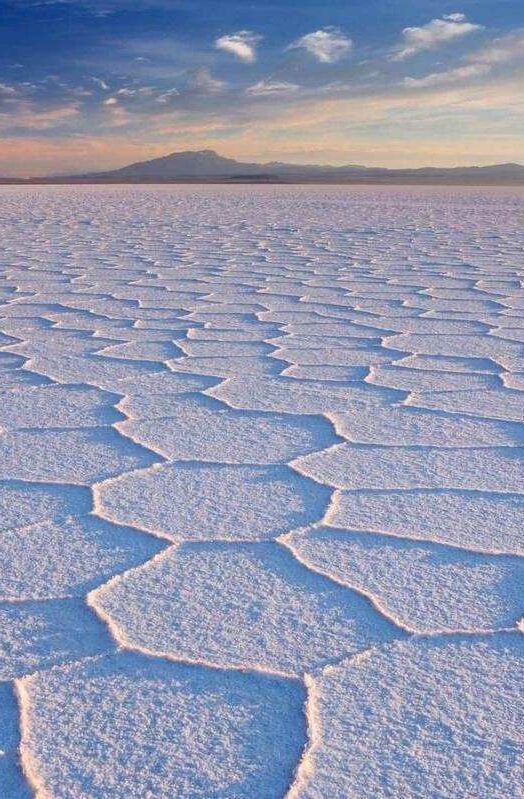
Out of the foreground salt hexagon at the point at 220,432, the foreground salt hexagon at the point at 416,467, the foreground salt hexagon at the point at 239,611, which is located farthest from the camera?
the foreground salt hexagon at the point at 220,432

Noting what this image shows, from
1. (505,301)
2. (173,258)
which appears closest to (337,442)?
(505,301)

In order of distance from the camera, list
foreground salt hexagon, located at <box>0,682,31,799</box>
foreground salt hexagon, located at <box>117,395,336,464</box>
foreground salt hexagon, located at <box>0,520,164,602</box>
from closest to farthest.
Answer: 1. foreground salt hexagon, located at <box>0,682,31,799</box>
2. foreground salt hexagon, located at <box>0,520,164,602</box>
3. foreground salt hexagon, located at <box>117,395,336,464</box>

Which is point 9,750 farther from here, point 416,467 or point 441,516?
point 416,467

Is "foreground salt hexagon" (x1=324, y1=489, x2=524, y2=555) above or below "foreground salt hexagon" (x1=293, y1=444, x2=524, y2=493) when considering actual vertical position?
above

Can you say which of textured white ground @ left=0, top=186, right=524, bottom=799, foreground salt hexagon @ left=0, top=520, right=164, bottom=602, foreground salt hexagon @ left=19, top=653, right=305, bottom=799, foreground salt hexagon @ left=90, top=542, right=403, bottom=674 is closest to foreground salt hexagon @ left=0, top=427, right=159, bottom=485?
textured white ground @ left=0, top=186, right=524, bottom=799

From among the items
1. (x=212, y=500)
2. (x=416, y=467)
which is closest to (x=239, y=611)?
(x=212, y=500)

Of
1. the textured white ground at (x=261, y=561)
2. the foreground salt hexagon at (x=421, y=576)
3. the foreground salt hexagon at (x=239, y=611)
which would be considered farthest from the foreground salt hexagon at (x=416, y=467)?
the foreground salt hexagon at (x=239, y=611)

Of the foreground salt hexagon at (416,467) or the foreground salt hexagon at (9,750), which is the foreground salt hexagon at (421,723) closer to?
the foreground salt hexagon at (9,750)

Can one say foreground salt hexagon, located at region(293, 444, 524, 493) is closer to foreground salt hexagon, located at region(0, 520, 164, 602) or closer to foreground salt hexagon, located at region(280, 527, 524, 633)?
foreground salt hexagon, located at region(280, 527, 524, 633)
